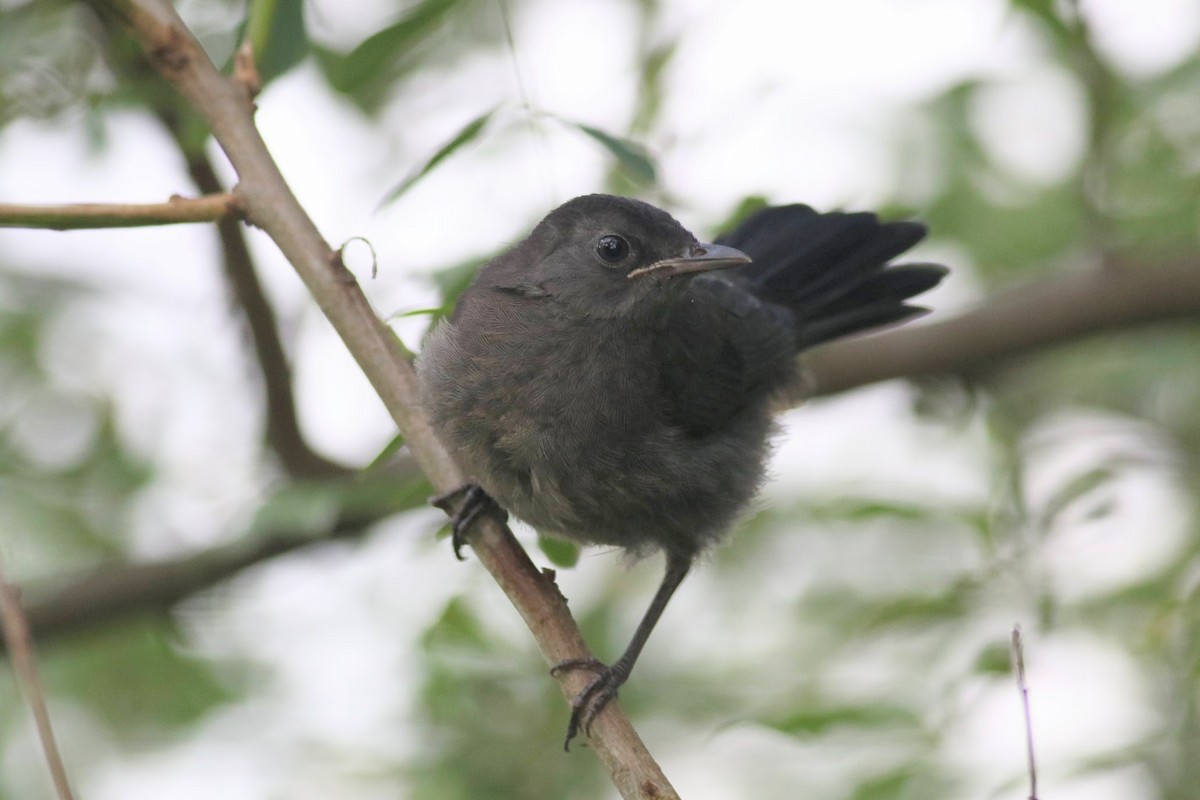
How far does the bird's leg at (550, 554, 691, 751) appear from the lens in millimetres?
3012

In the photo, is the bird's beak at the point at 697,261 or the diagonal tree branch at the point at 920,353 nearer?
the bird's beak at the point at 697,261

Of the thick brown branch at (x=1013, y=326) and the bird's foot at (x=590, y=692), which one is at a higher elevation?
the thick brown branch at (x=1013, y=326)

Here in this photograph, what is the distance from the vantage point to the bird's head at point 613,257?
4.04 metres

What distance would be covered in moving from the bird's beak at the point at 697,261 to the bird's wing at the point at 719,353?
314 millimetres

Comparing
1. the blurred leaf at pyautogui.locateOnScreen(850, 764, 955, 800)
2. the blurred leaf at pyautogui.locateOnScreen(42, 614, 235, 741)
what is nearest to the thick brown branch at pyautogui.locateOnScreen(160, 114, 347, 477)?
the blurred leaf at pyautogui.locateOnScreen(42, 614, 235, 741)

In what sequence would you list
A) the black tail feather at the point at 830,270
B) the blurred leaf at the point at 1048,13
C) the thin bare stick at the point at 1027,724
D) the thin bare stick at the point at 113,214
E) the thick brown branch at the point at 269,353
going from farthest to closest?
the black tail feather at the point at 830,270 → the thick brown branch at the point at 269,353 → the blurred leaf at the point at 1048,13 → the thin bare stick at the point at 113,214 → the thin bare stick at the point at 1027,724

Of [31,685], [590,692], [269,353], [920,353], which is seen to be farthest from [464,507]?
[920,353]

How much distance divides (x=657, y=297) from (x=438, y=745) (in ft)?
5.54

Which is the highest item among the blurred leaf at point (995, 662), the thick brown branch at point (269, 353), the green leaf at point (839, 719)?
the thick brown branch at point (269, 353)

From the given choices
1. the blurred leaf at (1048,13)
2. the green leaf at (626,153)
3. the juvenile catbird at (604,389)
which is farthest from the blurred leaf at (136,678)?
the blurred leaf at (1048,13)

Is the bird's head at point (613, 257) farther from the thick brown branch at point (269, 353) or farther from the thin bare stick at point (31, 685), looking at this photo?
the thin bare stick at point (31, 685)

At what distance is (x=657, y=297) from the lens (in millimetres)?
4113

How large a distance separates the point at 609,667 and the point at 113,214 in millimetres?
1757

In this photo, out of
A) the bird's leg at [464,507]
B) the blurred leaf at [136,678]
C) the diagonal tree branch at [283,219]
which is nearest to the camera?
the diagonal tree branch at [283,219]
